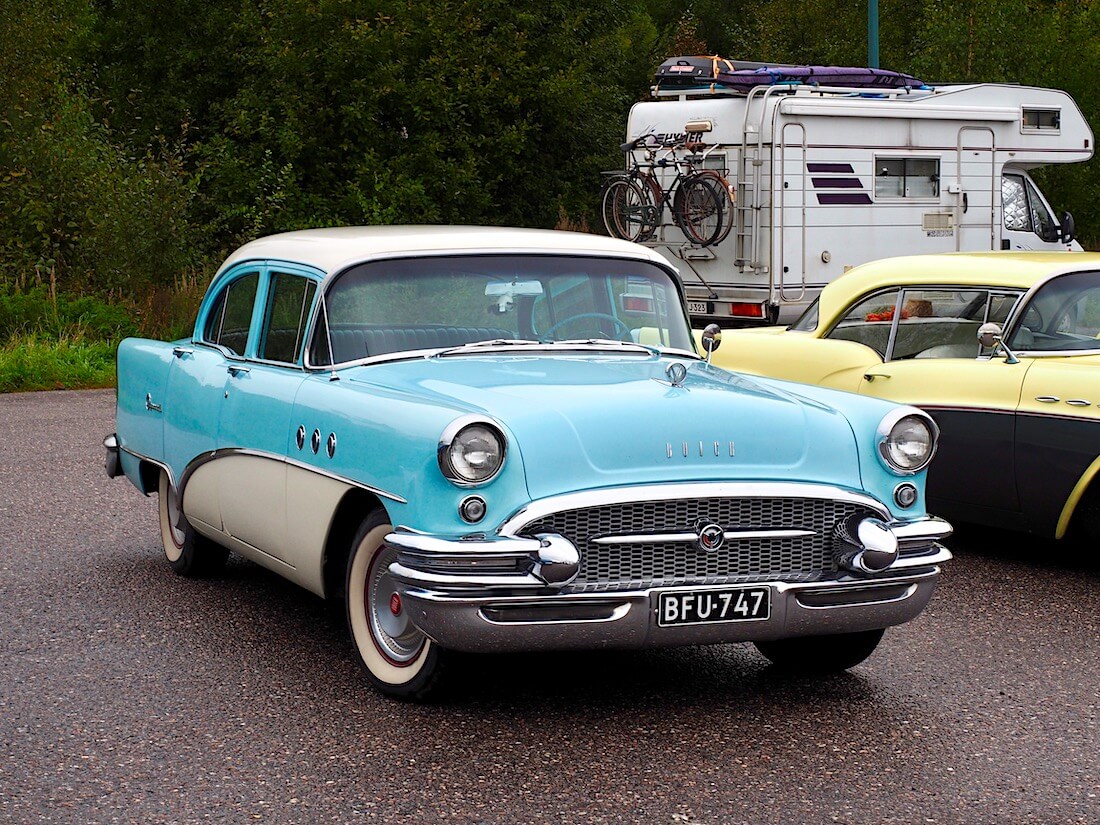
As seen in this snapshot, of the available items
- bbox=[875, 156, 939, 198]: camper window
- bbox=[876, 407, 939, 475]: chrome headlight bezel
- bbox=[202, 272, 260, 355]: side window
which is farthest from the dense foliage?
bbox=[876, 407, 939, 475]: chrome headlight bezel

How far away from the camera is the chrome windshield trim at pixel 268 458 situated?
16.5 feet

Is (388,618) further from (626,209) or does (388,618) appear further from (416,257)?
(626,209)

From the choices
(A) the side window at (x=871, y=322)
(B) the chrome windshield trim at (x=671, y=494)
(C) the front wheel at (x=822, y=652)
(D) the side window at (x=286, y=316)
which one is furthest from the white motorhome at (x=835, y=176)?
(B) the chrome windshield trim at (x=671, y=494)

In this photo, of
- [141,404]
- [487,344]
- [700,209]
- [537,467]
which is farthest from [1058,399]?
[700,209]

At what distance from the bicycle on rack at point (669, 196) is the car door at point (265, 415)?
10.8 m

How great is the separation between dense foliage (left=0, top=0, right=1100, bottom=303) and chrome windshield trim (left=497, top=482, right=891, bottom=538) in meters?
14.8

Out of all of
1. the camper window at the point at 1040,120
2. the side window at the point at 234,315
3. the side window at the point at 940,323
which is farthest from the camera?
the camper window at the point at 1040,120

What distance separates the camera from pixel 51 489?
977 centimetres

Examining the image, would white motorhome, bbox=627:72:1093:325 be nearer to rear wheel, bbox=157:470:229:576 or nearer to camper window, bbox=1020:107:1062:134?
camper window, bbox=1020:107:1062:134

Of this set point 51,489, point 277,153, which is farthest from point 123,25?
point 51,489

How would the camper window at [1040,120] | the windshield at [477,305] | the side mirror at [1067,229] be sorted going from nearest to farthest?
the windshield at [477,305], the camper window at [1040,120], the side mirror at [1067,229]

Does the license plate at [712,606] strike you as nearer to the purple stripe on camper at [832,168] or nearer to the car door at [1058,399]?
the car door at [1058,399]

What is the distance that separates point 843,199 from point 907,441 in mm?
12248

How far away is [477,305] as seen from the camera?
6055 millimetres
